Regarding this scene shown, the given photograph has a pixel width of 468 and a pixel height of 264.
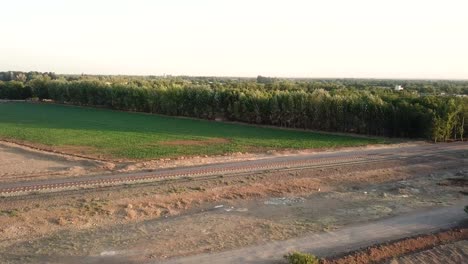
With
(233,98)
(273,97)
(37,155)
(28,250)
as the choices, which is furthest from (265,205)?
(233,98)

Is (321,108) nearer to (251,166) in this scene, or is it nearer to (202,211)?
(251,166)

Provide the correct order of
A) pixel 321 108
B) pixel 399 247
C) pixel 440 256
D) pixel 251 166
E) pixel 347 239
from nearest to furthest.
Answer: pixel 440 256 → pixel 399 247 → pixel 347 239 → pixel 251 166 → pixel 321 108

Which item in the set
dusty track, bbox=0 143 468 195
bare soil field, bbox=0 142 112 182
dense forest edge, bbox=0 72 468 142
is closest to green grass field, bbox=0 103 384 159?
bare soil field, bbox=0 142 112 182

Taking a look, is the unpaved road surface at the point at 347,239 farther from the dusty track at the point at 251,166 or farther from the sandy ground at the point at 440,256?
the dusty track at the point at 251,166

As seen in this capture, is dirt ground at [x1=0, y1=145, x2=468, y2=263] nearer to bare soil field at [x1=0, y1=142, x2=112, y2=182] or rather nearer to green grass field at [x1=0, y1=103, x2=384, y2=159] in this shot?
bare soil field at [x1=0, y1=142, x2=112, y2=182]

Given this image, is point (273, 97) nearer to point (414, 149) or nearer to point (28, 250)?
point (414, 149)

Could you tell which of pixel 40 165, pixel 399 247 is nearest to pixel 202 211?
pixel 399 247
